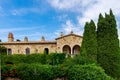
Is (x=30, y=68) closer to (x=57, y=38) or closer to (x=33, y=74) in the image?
(x=33, y=74)

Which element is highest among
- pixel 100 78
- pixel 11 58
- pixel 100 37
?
pixel 100 37

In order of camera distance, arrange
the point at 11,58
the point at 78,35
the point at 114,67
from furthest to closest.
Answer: the point at 78,35 < the point at 11,58 < the point at 114,67

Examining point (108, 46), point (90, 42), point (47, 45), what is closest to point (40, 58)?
point (90, 42)

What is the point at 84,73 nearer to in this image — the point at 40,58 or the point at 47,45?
the point at 40,58

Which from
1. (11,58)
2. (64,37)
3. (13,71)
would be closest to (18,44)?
(64,37)

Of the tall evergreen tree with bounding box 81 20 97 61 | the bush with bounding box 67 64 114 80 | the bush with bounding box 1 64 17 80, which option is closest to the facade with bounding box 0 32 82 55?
the tall evergreen tree with bounding box 81 20 97 61

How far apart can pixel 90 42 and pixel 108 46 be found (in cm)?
191

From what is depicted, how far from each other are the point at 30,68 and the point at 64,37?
2681 centimetres

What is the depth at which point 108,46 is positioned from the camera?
25.1 m

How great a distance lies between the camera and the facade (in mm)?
45938

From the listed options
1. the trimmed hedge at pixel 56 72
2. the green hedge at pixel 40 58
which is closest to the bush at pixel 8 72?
the trimmed hedge at pixel 56 72

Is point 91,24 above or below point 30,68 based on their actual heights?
above

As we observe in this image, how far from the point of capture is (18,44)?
49.3 meters

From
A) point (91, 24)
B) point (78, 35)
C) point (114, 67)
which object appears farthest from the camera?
point (78, 35)
